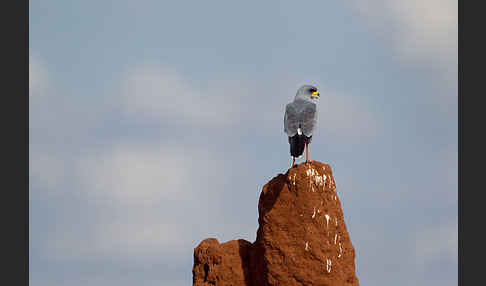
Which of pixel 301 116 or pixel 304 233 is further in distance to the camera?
pixel 301 116

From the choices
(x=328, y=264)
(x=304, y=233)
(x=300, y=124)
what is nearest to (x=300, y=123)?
(x=300, y=124)

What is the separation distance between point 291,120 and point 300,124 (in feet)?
0.97

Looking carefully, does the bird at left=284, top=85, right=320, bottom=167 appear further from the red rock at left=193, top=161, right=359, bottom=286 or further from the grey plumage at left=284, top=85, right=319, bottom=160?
the red rock at left=193, top=161, right=359, bottom=286

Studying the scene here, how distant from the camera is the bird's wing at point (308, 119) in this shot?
1806 cm

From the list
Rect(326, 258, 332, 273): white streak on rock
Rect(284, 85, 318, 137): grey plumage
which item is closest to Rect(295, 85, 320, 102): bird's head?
Rect(284, 85, 318, 137): grey plumage

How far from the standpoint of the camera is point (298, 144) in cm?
1800

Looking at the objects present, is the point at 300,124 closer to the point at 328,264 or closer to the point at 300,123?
the point at 300,123

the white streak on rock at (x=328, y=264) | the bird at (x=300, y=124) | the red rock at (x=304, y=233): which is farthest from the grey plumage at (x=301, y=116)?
the white streak on rock at (x=328, y=264)

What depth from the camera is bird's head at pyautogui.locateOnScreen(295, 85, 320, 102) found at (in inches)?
738

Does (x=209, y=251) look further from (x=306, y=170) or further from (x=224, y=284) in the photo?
(x=306, y=170)

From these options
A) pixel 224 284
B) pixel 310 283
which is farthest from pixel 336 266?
pixel 224 284

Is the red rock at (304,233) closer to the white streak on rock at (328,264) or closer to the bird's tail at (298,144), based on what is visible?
the white streak on rock at (328,264)

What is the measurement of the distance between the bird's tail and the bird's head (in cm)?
127

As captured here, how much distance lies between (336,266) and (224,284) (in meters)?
3.16
